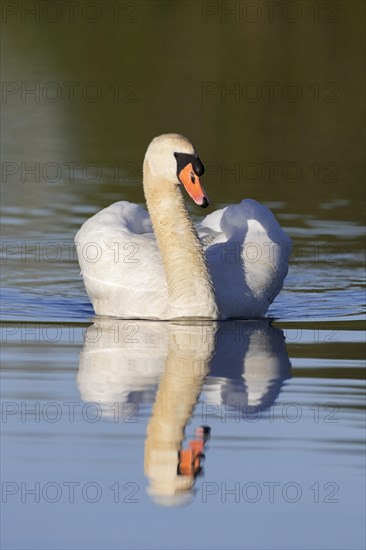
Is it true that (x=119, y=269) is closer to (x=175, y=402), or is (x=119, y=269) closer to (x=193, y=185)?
(x=193, y=185)

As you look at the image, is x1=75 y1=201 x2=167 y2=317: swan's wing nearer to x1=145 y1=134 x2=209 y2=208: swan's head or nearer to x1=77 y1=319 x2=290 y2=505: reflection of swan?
x1=77 y1=319 x2=290 y2=505: reflection of swan

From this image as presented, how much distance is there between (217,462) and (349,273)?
632 cm

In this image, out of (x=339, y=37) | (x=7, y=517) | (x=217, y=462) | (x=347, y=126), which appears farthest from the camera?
(x=339, y=37)

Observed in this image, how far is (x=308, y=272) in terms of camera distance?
13867mm

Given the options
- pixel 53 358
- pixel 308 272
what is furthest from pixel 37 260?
pixel 53 358

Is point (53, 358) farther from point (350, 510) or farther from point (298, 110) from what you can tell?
point (298, 110)

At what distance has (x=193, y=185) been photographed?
10.9m

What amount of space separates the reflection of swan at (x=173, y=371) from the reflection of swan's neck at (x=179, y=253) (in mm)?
176

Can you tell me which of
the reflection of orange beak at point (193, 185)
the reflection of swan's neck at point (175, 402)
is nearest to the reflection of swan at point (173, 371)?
the reflection of swan's neck at point (175, 402)

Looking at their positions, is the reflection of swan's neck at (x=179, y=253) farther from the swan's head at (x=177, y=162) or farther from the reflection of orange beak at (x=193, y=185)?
the reflection of orange beak at (x=193, y=185)

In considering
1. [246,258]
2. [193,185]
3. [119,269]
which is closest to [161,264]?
[119,269]

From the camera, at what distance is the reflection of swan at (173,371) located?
7727 mm

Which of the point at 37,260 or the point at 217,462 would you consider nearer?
the point at 217,462

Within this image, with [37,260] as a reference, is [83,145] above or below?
below
